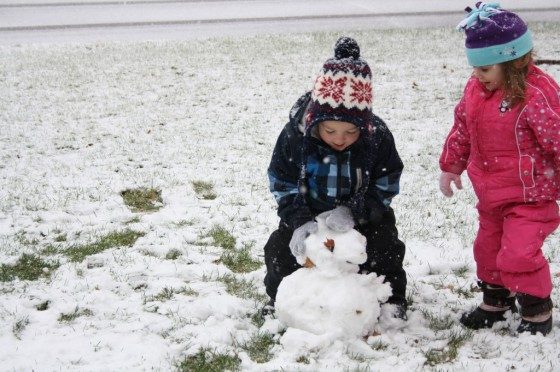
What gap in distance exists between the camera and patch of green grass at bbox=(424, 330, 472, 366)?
2.76m

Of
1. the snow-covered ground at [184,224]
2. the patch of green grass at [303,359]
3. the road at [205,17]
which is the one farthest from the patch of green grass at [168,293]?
the road at [205,17]

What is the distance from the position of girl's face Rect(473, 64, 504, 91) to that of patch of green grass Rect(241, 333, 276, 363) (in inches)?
67.2

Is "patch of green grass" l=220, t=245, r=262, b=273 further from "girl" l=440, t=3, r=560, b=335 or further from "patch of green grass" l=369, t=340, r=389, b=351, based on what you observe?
"girl" l=440, t=3, r=560, b=335

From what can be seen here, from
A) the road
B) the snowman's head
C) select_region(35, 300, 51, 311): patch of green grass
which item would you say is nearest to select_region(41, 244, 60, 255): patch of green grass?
select_region(35, 300, 51, 311): patch of green grass

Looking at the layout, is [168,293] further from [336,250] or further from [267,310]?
[336,250]

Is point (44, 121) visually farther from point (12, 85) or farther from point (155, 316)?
point (155, 316)

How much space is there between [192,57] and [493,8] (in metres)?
9.88

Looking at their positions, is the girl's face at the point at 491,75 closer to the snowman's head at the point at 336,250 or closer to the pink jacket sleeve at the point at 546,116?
the pink jacket sleeve at the point at 546,116

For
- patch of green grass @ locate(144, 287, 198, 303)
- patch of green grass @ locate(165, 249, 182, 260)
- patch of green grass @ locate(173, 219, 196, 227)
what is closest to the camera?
patch of green grass @ locate(144, 287, 198, 303)

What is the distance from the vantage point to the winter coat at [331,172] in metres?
2.91

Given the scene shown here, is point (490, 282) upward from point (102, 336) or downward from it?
upward

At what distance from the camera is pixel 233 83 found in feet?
32.4

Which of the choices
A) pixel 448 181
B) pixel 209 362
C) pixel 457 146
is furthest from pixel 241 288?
pixel 457 146

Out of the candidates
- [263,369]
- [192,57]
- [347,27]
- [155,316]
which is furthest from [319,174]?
[347,27]
